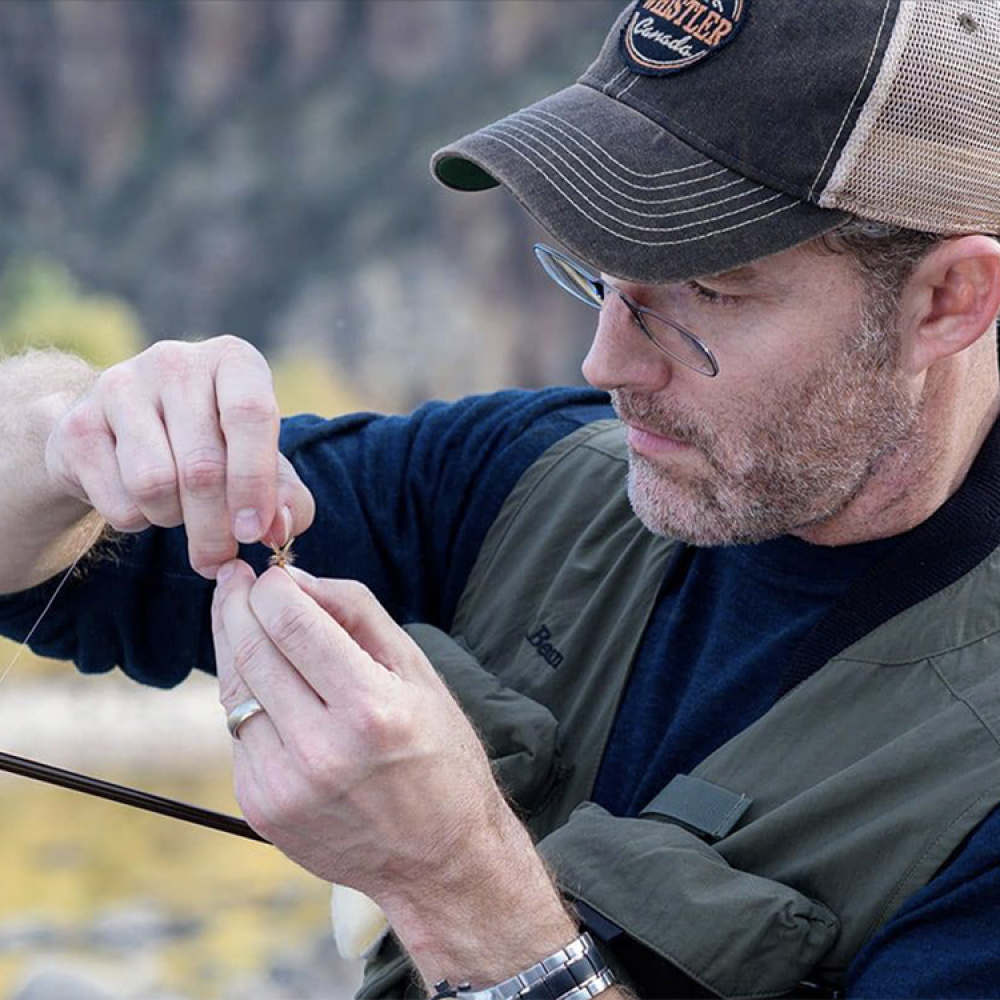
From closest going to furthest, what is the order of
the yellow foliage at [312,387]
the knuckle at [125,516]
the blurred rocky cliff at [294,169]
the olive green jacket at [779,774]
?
the olive green jacket at [779,774] → the knuckle at [125,516] → the yellow foliage at [312,387] → the blurred rocky cliff at [294,169]

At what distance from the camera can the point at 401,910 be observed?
1.22 meters

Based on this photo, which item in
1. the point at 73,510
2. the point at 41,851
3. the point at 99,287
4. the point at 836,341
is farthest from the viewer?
the point at 99,287

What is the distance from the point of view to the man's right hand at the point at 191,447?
50.2 inches

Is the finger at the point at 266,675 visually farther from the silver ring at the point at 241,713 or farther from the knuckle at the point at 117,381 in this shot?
the knuckle at the point at 117,381

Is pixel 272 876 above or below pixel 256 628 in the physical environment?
below

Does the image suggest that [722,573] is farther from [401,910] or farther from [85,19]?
[85,19]

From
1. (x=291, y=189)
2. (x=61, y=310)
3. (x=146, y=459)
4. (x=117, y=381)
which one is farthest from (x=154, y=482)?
(x=291, y=189)

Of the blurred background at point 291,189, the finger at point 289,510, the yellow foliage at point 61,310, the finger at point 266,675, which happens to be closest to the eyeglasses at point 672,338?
the finger at point 289,510

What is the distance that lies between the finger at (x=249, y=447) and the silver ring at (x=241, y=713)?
180 mm

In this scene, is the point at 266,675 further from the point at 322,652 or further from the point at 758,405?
the point at 758,405

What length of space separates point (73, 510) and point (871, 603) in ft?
2.65

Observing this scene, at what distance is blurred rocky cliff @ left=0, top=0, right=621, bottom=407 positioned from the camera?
14.3m

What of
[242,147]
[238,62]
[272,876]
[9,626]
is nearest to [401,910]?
[9,626]

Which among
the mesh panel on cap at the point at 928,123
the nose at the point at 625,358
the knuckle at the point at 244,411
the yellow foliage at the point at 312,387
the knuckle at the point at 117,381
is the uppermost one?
the mesh panel on cap at the point at 928,123
